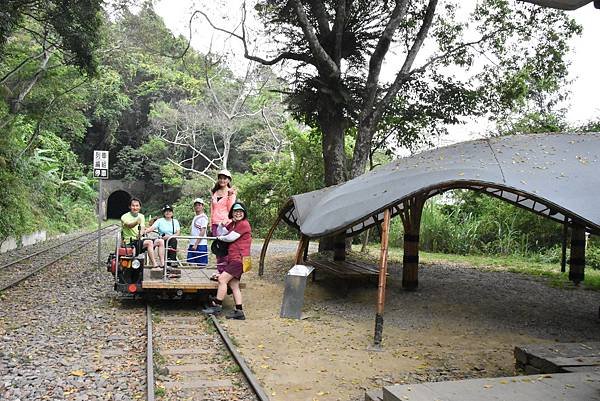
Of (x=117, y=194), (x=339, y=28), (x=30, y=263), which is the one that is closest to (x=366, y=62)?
(x=339, y=28)

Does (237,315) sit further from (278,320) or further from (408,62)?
(408,62)

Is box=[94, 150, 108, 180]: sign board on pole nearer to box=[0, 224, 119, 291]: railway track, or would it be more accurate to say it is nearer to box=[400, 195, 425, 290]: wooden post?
box=[0, 224, 119, 291]: railway track

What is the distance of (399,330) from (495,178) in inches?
102

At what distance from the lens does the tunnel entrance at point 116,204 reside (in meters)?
49.1

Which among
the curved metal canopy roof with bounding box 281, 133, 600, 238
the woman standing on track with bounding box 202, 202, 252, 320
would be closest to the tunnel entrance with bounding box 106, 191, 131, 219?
the woman standing on track with bounding box 202, 202, 252, 320

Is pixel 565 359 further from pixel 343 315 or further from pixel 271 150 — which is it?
pixel 271 150

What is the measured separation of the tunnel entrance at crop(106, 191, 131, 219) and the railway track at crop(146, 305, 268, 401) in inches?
1701

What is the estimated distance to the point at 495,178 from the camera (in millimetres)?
7316

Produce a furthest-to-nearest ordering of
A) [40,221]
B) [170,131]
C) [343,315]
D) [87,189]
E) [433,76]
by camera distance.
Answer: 1. [170,131]
2. [87,189]
3. [40,221]
4. [433,76]
5. [343,315]

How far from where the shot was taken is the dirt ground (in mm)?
5910

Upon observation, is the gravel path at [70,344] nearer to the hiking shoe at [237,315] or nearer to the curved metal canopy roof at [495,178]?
the hiking shoe at [237,315]

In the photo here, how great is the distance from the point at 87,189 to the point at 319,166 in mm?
20546

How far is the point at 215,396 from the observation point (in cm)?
516

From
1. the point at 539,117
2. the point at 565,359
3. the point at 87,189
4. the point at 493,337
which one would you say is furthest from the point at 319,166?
the point at 87,189
